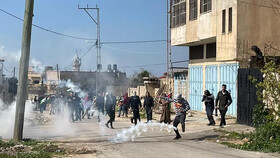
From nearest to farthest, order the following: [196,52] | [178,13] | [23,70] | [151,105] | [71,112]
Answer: [23,70]
[151,105]
[71,112]
[196,52]
[178,13]

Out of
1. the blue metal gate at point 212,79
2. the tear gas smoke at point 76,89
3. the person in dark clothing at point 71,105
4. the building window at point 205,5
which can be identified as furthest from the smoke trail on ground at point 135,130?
the tear gas smoke at point 76,89

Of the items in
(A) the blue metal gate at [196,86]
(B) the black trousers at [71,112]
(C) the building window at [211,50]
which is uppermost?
(C) the building window at [211,50]

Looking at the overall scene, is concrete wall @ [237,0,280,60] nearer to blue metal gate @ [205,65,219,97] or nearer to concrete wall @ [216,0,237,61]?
concrete wall @ [216,0,237,61]

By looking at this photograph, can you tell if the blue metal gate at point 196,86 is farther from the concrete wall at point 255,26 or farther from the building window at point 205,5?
the concrete wall at point 255,26

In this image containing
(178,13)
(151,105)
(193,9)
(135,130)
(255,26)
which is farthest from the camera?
(178,13)

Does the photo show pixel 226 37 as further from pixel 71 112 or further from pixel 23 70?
pixel 23 70

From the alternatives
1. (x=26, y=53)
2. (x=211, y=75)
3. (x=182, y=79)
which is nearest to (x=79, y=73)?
(x=182, y=79)

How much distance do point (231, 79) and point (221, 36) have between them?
2.44 metres

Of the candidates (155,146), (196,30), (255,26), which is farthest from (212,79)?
(155,146)

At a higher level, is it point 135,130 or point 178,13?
point 178,13

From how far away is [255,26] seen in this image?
22.2 meters

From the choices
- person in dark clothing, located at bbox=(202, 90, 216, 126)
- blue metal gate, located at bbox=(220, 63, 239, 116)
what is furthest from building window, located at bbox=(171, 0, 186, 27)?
person in dark clothing, located at bbox=(202, 90, 216, 126)

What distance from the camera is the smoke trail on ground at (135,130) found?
14.4m

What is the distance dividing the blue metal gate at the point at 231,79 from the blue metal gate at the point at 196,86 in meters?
3.46
